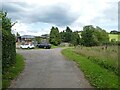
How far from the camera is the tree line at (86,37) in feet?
256

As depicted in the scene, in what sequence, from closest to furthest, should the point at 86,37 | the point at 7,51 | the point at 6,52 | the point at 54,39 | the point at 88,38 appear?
the point at 6,52 → the point at 7,51 → the point at 88,38 → the point at 86,37 → the point at 54,39

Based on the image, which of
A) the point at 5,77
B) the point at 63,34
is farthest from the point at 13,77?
the point at 63,34

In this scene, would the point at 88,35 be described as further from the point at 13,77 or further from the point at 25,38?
the point at 13,77

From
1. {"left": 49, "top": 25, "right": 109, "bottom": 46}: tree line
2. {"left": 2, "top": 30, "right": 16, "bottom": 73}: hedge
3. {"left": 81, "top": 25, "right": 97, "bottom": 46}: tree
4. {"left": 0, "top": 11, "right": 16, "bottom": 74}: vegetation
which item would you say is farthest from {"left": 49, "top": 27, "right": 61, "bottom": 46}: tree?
{"left": 2, "top": 30, "right": 16, "bottom": 73}: hedge

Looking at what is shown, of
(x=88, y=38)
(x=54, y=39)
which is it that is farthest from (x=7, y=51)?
(x=54, y=39)

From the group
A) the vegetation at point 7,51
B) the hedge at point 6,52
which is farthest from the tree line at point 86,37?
the hedge at point 6,52

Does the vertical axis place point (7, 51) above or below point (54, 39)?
below

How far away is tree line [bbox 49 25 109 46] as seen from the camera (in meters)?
78.1

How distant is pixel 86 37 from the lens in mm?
79375

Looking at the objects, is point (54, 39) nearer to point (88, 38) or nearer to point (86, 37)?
point (86, 37)

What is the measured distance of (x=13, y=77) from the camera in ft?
50.0

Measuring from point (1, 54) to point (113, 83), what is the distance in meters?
5.93

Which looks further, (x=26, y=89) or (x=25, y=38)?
(x=25, y=38)

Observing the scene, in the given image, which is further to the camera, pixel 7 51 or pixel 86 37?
pixel 86 37
